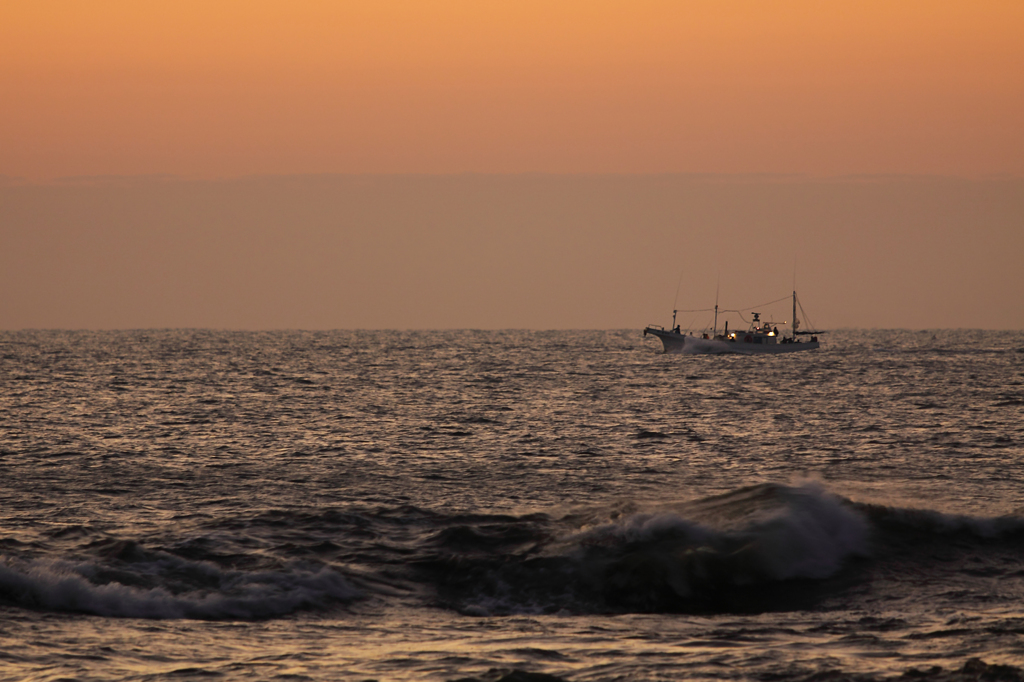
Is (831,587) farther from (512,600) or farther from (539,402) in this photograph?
(539,402)

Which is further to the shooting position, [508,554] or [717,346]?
[717,346]

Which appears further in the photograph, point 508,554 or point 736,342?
point 736,342

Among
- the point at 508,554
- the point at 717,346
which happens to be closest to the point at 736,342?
the point at 717,346

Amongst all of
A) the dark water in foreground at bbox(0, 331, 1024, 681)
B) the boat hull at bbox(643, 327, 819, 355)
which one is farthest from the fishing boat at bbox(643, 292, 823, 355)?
the dark water in foreground at bbox(0, 331, 1024, 681)

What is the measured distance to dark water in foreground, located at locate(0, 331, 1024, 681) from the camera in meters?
9.66

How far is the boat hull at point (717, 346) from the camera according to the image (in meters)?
127

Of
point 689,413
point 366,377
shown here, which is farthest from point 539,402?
point 366,377

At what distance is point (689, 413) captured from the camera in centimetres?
4612

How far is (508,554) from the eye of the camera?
14.8m

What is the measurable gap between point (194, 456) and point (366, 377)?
169 feet

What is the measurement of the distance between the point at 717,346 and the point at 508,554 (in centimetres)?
11599

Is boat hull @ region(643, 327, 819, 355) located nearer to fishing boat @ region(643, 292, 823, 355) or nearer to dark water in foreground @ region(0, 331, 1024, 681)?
fishing boat @ region(643, 292, 823, 355)

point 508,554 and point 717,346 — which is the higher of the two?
point 717,346

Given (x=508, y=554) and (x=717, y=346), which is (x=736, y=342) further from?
(x=508, y=554)
